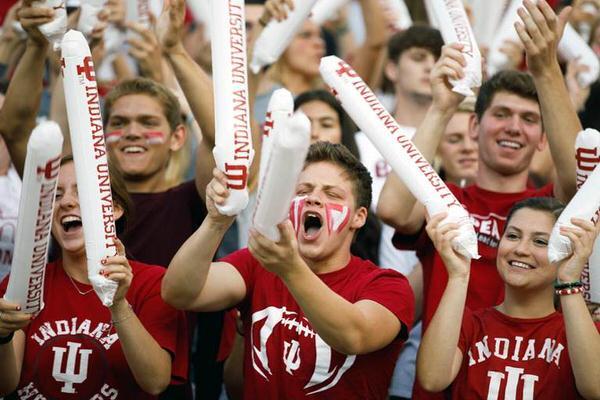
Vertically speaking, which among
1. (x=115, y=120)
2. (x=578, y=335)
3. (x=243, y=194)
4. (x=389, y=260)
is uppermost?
(x=115, y=120)

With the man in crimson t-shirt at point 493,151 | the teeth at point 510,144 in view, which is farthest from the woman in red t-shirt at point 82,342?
the teeth at point 510,144

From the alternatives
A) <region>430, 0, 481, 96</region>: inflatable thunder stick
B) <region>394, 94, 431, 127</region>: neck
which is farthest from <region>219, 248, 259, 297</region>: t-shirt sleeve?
<region>394, 94, 431, 127</region>: neck

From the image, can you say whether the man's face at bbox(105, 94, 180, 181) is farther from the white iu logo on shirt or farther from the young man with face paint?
the white iu logo on shirt

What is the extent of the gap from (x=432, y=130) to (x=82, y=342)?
5.39 feet

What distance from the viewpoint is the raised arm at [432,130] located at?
4812 mm

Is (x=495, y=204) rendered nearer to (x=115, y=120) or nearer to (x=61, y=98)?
(x=115, y=120)

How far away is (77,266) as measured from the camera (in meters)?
4.63

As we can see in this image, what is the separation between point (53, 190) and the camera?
12.8 ft

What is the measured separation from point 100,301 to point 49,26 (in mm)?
1126

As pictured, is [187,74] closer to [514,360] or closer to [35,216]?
[35,216]

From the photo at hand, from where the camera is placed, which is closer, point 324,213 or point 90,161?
point 90,161

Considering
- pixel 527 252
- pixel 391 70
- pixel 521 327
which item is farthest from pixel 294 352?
pixel 391 70

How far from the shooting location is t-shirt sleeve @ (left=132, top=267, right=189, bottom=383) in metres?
4.47

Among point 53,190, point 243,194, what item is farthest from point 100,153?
point 243,194
